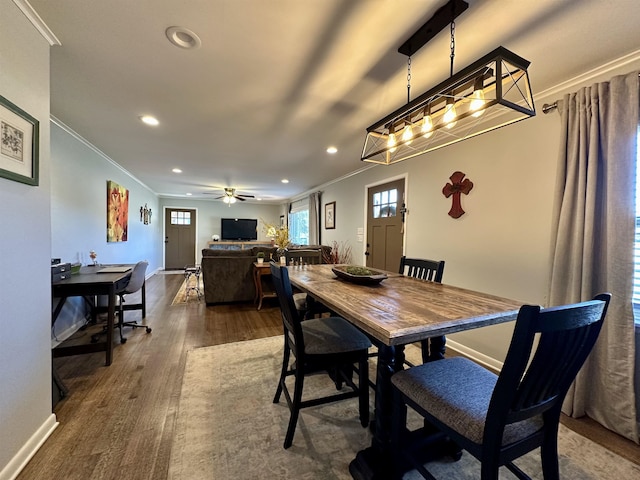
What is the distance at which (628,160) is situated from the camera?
1543mm

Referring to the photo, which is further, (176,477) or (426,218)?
(426,218)

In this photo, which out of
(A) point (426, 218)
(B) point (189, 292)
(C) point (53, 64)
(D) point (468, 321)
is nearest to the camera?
(D) point (468, 321)

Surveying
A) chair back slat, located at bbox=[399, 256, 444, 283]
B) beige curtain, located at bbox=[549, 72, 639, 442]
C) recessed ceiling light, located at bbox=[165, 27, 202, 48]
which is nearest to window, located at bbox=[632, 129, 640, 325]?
beige curtain, located at bbox=[549, 72, 639, 442]

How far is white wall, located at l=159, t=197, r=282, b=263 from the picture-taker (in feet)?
26.9

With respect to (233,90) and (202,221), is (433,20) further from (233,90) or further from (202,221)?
(202,221)

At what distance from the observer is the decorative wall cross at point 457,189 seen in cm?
263

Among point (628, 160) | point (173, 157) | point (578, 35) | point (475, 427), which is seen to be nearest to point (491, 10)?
point (578, 35)

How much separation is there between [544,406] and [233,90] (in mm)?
2552

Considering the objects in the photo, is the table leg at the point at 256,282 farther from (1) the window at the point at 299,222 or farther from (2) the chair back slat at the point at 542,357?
(2) the chair back slat at the point at 542,357

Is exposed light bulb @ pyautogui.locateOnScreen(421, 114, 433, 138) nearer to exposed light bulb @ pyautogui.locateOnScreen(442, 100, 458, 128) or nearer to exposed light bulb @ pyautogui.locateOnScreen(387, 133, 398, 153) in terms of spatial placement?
exposed light bulb @ pyautogui.locateOnScreen(442, 100, 458, 128)

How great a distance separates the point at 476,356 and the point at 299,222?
5.87 m

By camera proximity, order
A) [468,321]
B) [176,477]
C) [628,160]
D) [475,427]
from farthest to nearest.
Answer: [628,160] → [176,477] → [468,321] → [475,427]

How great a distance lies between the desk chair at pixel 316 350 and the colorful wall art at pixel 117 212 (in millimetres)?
3756

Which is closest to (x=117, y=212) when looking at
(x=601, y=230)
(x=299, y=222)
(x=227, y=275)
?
(x=227, y=275)
